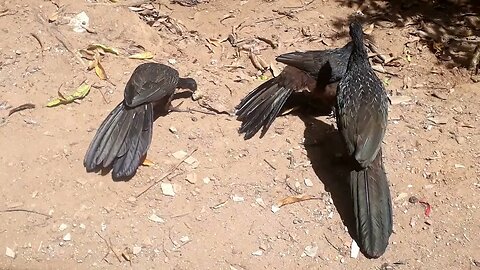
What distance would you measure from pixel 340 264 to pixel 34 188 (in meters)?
2.65

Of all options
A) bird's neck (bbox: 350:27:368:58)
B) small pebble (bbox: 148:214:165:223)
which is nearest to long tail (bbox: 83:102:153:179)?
small pebble (bbox: 148:214:165:223)

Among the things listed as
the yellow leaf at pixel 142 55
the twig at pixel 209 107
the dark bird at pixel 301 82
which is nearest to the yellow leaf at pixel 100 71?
the yellow leaf at pixel 142 55

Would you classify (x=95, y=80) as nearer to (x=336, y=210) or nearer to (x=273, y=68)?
(x=273, y=68)

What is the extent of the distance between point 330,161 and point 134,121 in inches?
72.7

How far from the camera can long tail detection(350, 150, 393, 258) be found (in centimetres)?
536

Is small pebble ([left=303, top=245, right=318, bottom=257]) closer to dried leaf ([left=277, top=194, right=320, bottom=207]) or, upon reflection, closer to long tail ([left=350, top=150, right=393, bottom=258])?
long tail ([left=350, top=150, right=393, bottom=258])

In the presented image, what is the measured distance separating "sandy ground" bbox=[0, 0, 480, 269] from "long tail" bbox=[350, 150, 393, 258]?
0.15 m

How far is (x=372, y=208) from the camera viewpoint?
548cm

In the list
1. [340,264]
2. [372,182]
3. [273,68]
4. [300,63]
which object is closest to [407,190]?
[372,182]

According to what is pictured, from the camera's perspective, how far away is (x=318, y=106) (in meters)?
6.90

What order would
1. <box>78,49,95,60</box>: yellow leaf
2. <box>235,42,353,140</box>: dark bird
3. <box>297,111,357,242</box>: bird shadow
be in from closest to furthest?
<box>297,111,357,242</box>: bird shadow → <box>235,42,353,140</box>: dark bird → <box>78,49,95,60</box>: yellow leaf

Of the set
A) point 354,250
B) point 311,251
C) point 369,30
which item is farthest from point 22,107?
point 369,30

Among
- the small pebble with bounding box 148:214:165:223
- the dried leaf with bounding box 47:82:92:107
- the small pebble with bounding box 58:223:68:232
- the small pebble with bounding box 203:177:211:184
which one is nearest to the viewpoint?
the small pebble with bounding box 58:223:68:232

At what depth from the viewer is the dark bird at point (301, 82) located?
6590 millimetres
